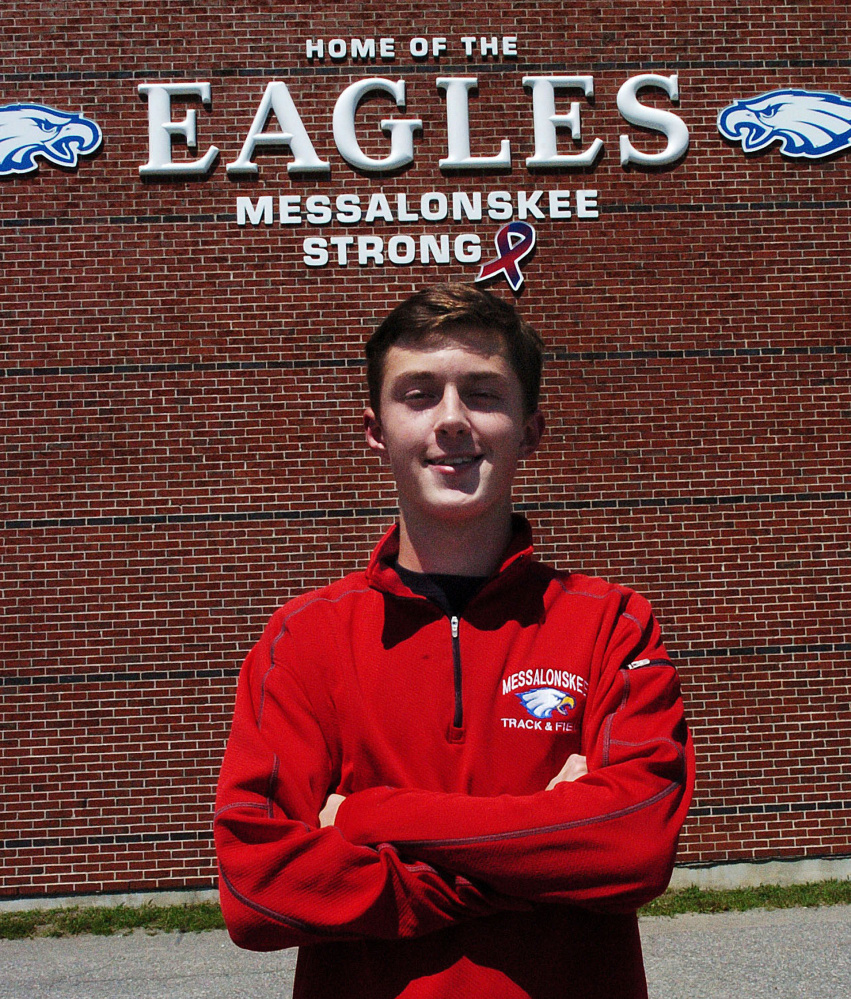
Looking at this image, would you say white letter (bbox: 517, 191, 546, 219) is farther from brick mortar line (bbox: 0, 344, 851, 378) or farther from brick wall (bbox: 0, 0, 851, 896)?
brick mortar line (bbox: 0, 344, 851, 378)

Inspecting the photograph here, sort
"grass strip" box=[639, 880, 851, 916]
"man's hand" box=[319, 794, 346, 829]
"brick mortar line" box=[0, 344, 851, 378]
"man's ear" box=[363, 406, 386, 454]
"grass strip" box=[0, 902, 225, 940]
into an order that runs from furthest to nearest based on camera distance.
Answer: "brick mortar line" box=[0, 344, 851, 378], "grass strip" box=[639, 880, 851, 916], "grass strip" box=[0, 902, 225, 940], "man's ear" box=[363, 406, 386, 454], "man's hand" box=[319, 794, 346, 829]

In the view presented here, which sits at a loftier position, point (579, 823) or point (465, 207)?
point (465, 207)

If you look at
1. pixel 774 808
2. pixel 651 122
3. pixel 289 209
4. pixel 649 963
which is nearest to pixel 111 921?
pixel 649 963

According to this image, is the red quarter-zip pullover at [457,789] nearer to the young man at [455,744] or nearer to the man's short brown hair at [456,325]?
the young man at [455,744]

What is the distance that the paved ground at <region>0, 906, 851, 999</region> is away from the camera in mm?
4625

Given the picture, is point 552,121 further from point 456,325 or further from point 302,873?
point 302,873

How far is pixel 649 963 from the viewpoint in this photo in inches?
193

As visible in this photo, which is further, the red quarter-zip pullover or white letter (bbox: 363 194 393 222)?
white letter (bbox: 363 194 393 222)

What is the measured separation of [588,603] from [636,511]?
14.4ft

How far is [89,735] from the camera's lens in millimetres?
5848

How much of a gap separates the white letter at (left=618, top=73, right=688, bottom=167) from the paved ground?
501cm

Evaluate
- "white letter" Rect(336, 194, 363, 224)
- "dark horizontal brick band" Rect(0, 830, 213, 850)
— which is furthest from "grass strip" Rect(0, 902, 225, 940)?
"white letter" Rect(336, 194, 363, 224)

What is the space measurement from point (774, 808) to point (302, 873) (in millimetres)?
5224

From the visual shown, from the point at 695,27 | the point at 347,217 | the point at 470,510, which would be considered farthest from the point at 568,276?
the point at 470,510
